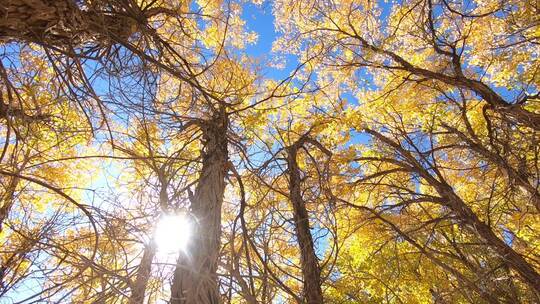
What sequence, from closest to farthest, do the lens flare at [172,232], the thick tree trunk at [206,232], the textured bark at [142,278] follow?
the textured bark at [142,278]
the thick tree trunk at [206,232]
the lens flare at [172,232]

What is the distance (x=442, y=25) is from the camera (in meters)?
5.15

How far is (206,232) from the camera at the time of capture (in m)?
1.98

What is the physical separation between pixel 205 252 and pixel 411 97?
16.1ft

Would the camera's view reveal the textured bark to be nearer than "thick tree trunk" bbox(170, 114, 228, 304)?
Yes

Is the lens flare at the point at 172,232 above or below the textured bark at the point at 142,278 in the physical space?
above

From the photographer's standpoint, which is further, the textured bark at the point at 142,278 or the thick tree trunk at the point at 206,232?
the thick tree trunk at the point at 206,232

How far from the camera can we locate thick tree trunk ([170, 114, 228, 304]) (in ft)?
5.34

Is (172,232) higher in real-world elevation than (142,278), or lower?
higher

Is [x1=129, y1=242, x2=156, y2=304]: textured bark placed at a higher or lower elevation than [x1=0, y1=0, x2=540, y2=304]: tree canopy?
lower

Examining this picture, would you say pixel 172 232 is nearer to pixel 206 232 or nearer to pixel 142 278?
pixel 206 232

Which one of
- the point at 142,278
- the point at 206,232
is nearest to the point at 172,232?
the point at 206,232

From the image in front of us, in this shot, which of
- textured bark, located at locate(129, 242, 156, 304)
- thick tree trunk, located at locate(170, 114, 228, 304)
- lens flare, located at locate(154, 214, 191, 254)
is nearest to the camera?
textured bark, located at locate(129, 242, 156, 304)

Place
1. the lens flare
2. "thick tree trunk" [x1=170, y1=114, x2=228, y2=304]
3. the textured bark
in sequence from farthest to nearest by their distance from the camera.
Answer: the lens flare < "thick tree trunk" [x1=170, y1=114, x2=228, y2=304] < the textured bark

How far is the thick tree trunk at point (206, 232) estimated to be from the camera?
5.34ft
